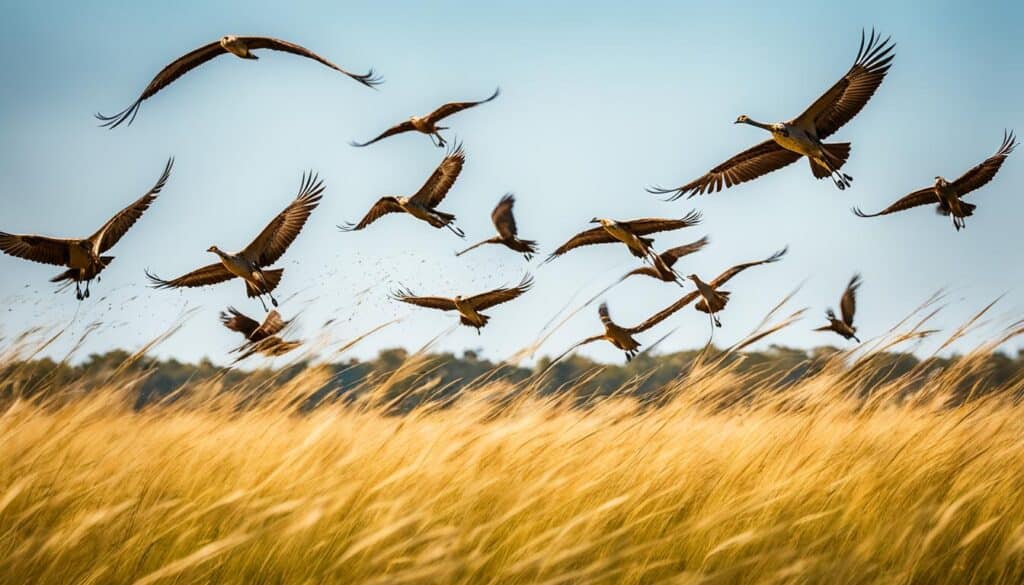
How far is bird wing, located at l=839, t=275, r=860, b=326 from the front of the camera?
9.52 m

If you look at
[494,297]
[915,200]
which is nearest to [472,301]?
[494,297]

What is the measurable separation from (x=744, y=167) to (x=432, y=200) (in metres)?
2.64

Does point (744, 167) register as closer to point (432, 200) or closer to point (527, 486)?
point (432, 200)

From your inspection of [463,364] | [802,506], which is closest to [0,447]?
[802,506]

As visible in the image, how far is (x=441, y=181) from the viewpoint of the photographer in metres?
8.88

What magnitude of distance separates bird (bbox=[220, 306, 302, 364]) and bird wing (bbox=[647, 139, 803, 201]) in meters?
3.22

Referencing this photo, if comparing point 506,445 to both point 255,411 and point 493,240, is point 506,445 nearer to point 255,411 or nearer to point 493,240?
point 255,411

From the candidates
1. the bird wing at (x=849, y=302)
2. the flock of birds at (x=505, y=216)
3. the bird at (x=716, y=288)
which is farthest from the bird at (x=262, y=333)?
the bird wing at (x=849, y=302)

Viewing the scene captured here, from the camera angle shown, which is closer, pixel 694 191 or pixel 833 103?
pixel 833 103

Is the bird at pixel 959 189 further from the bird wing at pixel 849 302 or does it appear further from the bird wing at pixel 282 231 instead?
the bird wing at pixel 282 231

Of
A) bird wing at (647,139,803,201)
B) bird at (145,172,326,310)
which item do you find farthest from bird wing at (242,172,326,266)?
bird wing at (647,139,803,201)

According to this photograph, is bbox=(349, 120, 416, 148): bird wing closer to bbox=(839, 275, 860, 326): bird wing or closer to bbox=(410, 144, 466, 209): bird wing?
bbox=(410, 144, 466, 209): bird wing

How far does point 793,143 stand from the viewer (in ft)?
23.8

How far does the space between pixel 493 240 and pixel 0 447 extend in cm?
515
